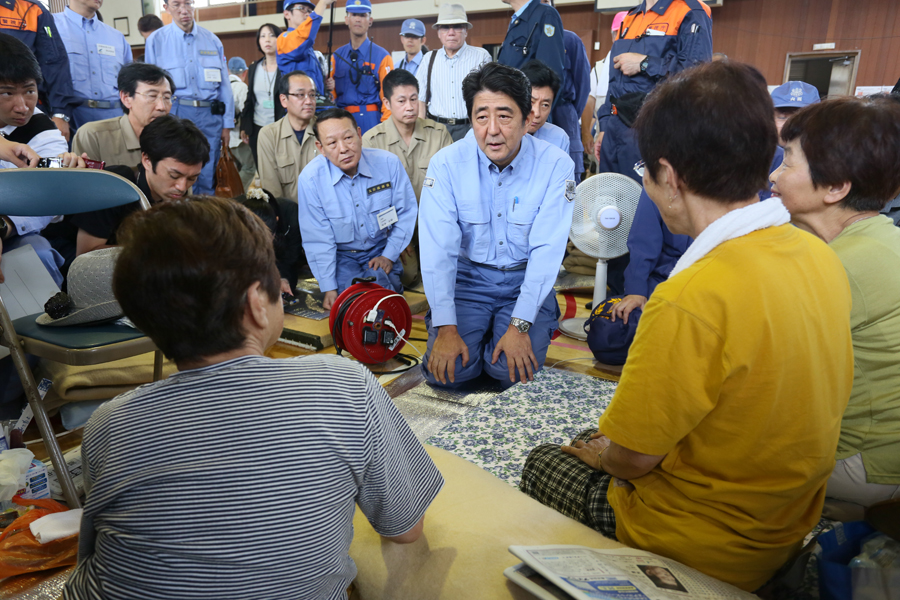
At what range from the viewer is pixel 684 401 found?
94 cm

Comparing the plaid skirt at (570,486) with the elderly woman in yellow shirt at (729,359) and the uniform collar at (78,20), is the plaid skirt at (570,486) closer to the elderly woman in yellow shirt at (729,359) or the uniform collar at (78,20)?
the elderly woman in yellow shirt at (729,359)

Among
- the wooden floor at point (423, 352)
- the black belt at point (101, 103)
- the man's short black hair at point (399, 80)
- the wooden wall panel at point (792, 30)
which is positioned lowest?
the wooden floor at point (423, 352)

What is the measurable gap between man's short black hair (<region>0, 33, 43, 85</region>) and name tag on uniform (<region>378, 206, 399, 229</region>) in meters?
1.73

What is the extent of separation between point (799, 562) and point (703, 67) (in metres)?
1.00

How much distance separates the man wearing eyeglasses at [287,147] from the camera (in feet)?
14.2

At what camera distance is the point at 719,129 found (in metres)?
1.00

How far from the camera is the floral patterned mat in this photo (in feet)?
6.26

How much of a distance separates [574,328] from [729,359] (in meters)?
2.32

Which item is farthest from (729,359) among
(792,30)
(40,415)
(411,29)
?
(792,30)

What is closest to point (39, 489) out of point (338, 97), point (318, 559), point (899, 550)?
point (318, 559)

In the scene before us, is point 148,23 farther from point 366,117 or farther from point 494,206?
point 494,206

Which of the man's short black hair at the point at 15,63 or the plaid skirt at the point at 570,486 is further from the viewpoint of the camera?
the man's short black hair at the point at 15,63

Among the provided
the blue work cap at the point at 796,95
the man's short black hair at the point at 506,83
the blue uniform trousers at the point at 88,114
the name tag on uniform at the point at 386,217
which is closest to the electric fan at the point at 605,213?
the man's short black hair at the point at 506,83

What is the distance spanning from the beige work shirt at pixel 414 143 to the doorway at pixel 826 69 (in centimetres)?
667
